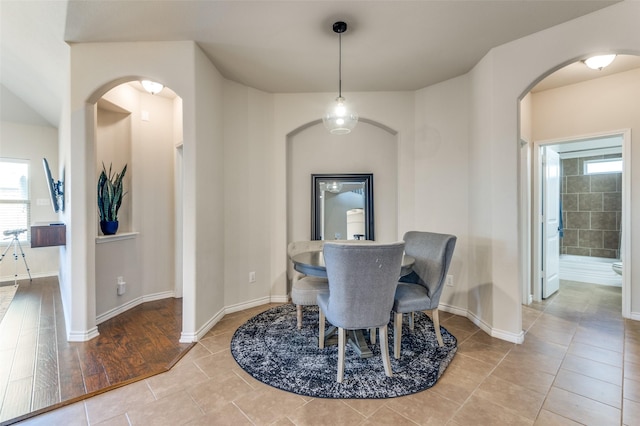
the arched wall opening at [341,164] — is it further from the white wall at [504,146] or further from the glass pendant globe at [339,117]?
the glass pendant globe at [339,117]

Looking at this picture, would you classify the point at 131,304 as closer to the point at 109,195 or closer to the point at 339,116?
the point at 109,195

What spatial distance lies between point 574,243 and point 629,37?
A: 14.1 feet

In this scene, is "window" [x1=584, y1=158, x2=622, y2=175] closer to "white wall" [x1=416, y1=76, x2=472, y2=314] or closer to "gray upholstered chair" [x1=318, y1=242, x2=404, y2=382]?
"white wall" [x1=416, y1=76, x2=472, y2=314]

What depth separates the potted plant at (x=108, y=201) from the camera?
3.07m

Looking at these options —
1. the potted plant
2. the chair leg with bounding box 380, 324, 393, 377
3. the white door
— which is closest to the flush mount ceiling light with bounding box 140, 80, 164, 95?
the potted plant

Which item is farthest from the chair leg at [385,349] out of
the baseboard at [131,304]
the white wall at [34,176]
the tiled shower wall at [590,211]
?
the white wall at [34,176]

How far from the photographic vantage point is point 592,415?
1585 mm

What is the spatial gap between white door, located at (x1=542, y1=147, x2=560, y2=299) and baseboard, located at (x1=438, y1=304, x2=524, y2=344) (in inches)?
54.7

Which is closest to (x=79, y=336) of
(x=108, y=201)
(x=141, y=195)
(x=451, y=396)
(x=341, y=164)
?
(x=108, y=201)

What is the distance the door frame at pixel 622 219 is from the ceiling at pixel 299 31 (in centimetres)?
165

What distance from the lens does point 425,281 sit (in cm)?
247

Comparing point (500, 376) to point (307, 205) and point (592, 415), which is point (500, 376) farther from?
point (307, 205)

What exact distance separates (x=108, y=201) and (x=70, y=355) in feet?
5.18

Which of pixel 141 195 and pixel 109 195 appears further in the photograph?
pixel 141 195
